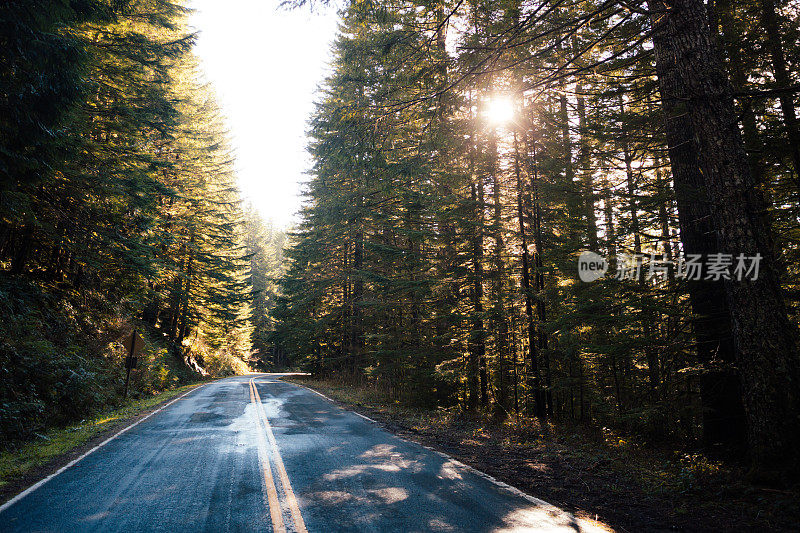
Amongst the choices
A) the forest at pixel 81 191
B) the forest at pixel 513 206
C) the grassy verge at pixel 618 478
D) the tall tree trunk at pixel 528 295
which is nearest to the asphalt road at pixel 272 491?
the grassy verge at pixel 618 478

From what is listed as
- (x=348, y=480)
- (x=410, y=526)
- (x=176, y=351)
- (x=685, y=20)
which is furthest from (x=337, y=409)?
(x=176, y=351)

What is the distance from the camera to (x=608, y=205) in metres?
9.83

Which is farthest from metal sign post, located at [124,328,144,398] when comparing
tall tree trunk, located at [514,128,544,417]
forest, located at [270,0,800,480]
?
tall tree trunk, located at [514,128,544,417]

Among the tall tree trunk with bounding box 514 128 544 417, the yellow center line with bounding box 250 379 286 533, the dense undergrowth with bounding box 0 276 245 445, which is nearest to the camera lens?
the yellow center line with bounding box 250 379 286 533

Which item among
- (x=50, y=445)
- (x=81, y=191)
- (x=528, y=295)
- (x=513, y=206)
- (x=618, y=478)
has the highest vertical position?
(x=81, y=191)

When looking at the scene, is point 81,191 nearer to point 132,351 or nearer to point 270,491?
point 132,351

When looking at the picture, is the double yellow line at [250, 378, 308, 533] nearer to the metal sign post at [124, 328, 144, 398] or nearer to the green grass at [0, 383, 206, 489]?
the green grass at [0, 383, 206, 489]

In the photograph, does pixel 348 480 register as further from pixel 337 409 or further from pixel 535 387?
pixel 337 409

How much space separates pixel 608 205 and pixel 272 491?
9570mm

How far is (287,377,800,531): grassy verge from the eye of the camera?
183 inches

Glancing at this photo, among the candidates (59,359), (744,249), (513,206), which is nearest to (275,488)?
(744,249)

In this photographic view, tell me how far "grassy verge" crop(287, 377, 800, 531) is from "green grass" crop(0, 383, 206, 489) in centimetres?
741

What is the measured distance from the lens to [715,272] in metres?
6.63

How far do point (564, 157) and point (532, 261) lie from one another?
11.1 feet
